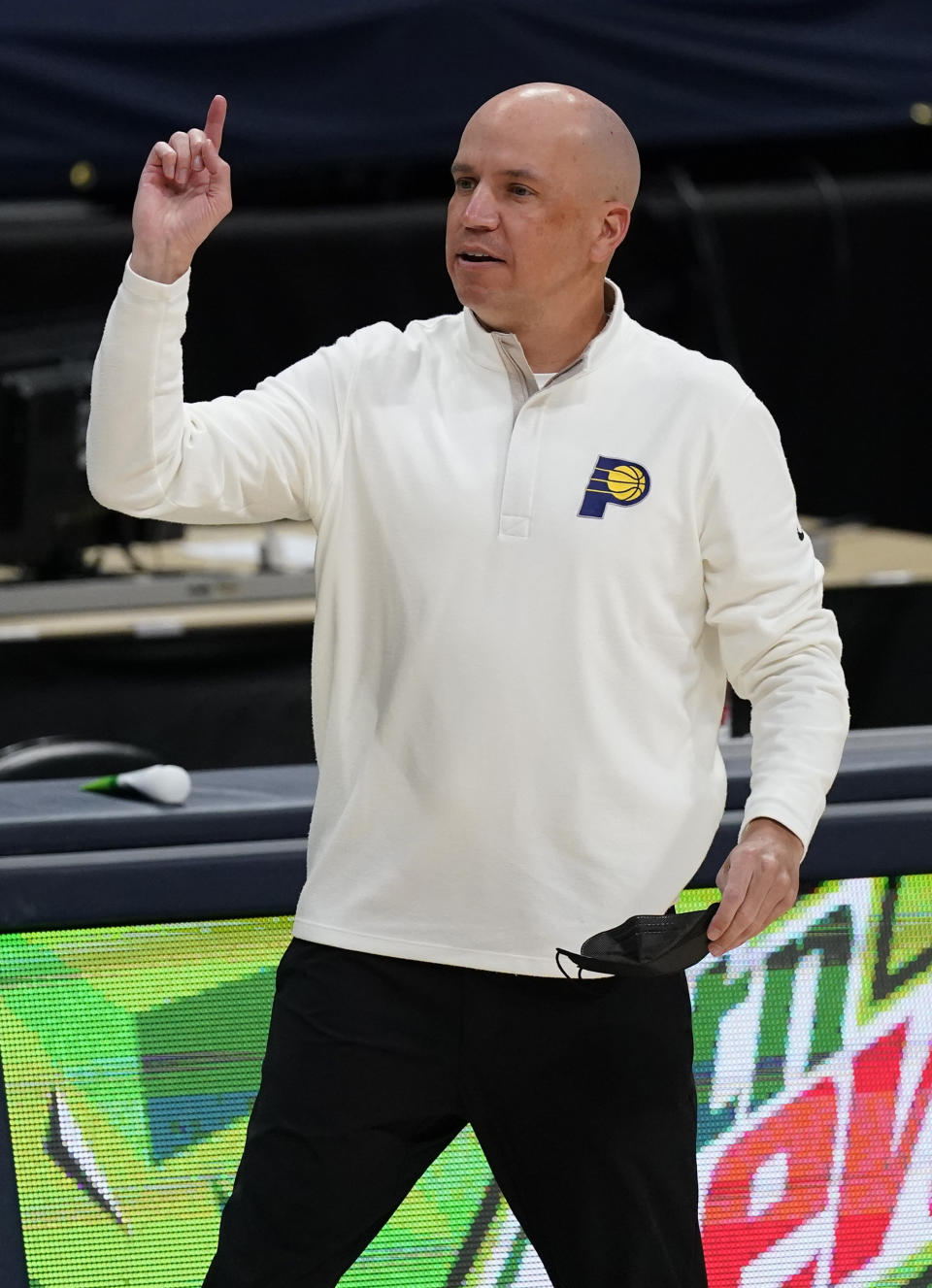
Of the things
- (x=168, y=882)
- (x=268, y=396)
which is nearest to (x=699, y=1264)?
(x=168, y=882)

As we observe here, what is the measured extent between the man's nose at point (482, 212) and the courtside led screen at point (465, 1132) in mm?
735

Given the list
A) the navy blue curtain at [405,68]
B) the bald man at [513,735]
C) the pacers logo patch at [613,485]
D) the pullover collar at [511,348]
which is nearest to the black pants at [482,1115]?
the bald man at [513,735]

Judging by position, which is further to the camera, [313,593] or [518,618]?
[313,593]

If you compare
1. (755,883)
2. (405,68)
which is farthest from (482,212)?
(405,68)

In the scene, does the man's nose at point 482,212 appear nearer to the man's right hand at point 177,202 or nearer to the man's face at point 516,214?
the man's face at point 516,214

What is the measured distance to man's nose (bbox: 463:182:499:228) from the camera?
1728mm

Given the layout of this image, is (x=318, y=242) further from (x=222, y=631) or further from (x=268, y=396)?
(x=268, y=396)

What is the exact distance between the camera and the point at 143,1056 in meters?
1.88

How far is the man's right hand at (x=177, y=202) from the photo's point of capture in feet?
5.22

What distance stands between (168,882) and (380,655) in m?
0.34

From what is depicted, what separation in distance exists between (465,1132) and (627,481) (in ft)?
2.34

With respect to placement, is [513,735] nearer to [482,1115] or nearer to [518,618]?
[518,618]

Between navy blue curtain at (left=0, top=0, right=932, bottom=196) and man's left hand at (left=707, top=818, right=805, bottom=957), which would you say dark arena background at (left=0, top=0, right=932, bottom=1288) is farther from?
man's left hand at (left=707, top=818, right=805, bottom=957)

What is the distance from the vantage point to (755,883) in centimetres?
160
